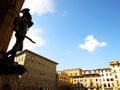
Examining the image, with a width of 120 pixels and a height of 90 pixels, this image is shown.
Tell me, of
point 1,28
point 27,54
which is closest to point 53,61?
point 27,54

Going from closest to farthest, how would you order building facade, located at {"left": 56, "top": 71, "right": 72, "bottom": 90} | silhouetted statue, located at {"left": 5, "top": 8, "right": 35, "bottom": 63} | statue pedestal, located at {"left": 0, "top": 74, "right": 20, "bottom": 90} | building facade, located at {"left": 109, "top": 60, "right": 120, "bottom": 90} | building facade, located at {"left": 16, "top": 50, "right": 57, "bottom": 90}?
1. statue pedestal, located at {"left": 0, "top": 74, "right": 20, "bottom": 90}
2. silhouetted statue, located at {"left": 5, "top": 8, "right": 35, "bottom": 63}
3. building facade, located at {"left": 16, "top": 50, "right": 57, "bottom": 90}
4. building facade, located at {"left": 109, "top": 60, "right": 120, "bottom": 90}
5. building facade, located at {"left": 56, "top": 71, "right": 72, "bottom": 90}

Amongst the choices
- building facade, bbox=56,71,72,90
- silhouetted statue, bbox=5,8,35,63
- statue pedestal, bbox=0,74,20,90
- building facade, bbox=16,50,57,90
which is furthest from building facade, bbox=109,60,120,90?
statue pedestal, bbox=0,74,20,90

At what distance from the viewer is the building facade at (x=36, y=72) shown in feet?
180

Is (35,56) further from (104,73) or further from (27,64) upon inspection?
(104,73)

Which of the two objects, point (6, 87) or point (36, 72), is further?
point (36, 72)

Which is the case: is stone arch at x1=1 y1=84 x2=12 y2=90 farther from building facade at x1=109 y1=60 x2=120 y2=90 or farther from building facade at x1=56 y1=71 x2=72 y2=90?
building facade at x1=109 y1=60 x2=120 y2=90

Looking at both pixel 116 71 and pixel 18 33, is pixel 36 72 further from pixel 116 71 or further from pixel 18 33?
pixel 18 33

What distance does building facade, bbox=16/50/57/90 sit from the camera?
55.0m

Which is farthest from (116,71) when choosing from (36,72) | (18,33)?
(18,33)

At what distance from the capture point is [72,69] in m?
95.9

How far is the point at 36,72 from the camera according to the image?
60406 millimetres

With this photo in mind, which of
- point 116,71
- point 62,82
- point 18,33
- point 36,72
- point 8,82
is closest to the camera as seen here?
point 8,82

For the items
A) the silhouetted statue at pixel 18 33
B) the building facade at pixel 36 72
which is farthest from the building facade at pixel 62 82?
the silhouetted statue at pixel 18 33

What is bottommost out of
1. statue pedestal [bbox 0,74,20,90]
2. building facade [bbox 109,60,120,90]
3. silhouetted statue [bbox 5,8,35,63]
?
statue pedestal [bbox 0,74,20,90]
